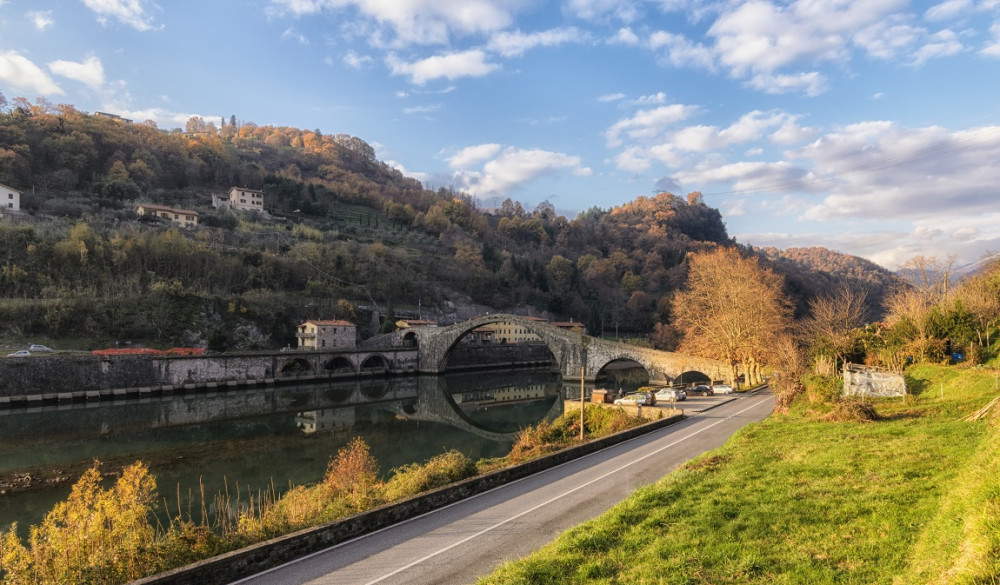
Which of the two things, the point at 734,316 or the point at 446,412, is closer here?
the point at 446,412

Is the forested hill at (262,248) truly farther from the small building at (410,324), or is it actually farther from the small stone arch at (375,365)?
the small stone arch at (375,365)

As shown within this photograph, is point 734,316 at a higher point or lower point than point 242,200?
lower

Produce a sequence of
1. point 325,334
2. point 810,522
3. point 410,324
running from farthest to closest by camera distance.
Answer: point 410,324, point 325,334, point 810,522

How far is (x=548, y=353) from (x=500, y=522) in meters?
61.8

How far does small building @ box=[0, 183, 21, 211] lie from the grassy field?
74.9 m

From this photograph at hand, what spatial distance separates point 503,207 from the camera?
144625 millimetres

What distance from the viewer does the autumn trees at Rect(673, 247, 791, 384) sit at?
112ft

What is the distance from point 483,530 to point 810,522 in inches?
197

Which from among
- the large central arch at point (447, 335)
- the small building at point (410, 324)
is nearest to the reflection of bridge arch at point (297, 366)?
the large central arch at point (447, 335)

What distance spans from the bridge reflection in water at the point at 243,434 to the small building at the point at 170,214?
128 feet

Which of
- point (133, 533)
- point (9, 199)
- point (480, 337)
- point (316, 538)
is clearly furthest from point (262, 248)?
point (316, 538)

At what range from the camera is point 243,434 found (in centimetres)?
2589

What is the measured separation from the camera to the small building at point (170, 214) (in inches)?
2571

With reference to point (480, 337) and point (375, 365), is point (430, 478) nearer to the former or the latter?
point (375, 365)
